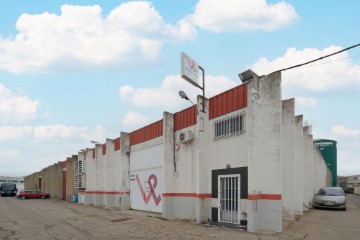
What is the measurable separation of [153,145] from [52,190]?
35.4 m

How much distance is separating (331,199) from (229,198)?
11402mm

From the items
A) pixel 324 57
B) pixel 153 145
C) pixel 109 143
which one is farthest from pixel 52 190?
pixel 324 57

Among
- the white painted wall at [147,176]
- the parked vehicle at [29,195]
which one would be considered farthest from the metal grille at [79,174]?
the white painted wall at [147,176]

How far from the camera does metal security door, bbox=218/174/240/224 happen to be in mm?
14438

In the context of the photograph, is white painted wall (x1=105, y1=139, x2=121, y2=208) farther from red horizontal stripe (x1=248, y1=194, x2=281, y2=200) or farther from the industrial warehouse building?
red horizontal stripe (x1=248, y1=194, x2=281, y2=200)

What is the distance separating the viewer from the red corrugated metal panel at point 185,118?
17859 millimetres

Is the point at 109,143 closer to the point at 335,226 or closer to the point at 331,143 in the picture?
the point at 335,226

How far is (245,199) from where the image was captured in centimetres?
1388

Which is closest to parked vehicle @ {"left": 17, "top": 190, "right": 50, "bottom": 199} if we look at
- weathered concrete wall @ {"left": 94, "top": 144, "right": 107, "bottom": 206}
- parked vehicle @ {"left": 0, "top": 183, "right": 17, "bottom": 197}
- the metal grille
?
the metal grille

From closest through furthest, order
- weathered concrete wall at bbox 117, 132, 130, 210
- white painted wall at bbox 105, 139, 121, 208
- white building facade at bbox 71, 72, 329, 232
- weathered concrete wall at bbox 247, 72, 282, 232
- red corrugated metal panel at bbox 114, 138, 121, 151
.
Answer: weathered concrete wall at bbox 247, 72, 282, 232 → white building facade at bbox 71, 72, 329, 232 → weathered concrete wall at bbox 117, 132, 130, 210 → red corrugated metal panel at bbox 114, 138, 121, 151 → white painted wall at bbox 105, 139, 121, 208

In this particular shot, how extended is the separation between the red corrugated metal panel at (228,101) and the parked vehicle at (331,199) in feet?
38.3

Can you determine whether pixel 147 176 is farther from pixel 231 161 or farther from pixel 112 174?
pixel 231 161

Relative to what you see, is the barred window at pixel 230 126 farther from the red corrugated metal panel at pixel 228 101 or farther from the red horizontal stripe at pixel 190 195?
the red horizontal stripe at pixel 190 195

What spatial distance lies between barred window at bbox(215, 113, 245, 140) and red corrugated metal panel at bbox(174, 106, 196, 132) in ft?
6.36
